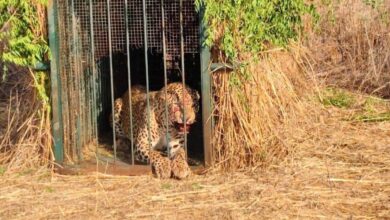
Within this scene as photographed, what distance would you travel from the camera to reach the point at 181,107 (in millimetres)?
6566

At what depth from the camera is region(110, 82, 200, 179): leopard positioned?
6.22 meters

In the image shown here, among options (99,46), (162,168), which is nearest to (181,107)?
(162,168)

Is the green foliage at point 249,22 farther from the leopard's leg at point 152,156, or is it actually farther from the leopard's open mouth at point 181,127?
the leopard's leg at point 152,156

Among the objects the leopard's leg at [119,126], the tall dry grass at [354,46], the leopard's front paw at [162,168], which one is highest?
the tall dry grass at [354,46]

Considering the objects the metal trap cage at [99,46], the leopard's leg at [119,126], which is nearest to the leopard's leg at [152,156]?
the metal trap cage at [99,46]

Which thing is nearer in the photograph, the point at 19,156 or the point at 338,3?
the point at 19,156

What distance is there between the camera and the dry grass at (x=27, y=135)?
21.0ft

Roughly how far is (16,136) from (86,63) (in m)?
1.04

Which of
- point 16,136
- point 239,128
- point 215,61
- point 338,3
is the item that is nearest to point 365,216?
point 239,128

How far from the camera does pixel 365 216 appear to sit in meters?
4.93

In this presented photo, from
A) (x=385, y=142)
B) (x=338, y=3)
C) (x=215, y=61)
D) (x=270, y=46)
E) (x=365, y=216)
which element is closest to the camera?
(x=365, y=216)

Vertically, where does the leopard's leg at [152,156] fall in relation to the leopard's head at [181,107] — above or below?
below

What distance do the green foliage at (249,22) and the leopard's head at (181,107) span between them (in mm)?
735

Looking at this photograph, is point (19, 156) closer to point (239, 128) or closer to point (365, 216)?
point (239, 128)
